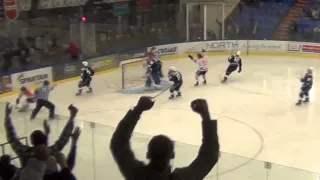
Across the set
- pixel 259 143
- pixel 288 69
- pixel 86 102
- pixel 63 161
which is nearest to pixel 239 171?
pixel 63 161

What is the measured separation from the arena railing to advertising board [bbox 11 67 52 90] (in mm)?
6351

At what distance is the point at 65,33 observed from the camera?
17.0 metres

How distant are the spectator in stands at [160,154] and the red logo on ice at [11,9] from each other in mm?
14223

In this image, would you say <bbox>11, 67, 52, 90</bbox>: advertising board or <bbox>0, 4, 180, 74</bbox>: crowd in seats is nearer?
<bbox>11, 67, 52, 90</bbox>: advertising board

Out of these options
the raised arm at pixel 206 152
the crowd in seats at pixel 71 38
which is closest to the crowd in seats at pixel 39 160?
the raised arm at pixel 206 152

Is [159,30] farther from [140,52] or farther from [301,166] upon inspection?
[301,166]

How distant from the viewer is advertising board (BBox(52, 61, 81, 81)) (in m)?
15.0

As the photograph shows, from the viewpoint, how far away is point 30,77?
1438cm

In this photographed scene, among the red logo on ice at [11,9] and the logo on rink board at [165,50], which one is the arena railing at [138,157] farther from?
the logo on rink board at [165,50]

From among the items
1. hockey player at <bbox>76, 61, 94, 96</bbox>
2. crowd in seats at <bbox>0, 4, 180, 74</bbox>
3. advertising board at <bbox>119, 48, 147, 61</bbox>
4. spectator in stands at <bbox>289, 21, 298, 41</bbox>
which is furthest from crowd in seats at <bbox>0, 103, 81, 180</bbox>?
spectator in stands at <bbox>289, 21, 298, 41</bbox>

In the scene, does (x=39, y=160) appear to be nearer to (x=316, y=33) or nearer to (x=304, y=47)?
(x=304, y=47)

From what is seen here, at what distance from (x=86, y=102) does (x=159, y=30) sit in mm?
6630

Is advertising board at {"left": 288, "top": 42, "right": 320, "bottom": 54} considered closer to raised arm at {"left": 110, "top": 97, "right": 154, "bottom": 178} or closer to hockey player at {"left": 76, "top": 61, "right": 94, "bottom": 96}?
hockey player at {"left": 76, "top": 61, "right": 94, "bottom": 96}

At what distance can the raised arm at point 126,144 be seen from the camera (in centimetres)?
229
